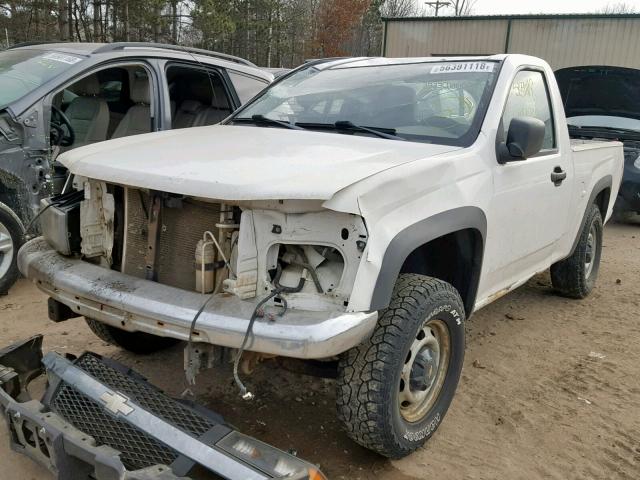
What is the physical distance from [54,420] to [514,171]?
8.81 ft

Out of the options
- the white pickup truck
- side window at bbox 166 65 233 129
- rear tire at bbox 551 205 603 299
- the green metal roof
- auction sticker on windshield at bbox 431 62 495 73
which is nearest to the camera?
the white pickup truck

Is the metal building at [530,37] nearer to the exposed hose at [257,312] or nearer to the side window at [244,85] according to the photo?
the side window at [244,85]

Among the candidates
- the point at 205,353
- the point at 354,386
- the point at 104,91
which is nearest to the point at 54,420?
the point at 205,353

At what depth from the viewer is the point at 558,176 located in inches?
160

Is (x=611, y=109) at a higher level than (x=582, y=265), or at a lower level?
higher

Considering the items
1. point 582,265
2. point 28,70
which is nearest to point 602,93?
point 582,265

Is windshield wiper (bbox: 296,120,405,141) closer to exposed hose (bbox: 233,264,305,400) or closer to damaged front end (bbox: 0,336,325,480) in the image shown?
exposed hose (bbox: 233,264,305,400)

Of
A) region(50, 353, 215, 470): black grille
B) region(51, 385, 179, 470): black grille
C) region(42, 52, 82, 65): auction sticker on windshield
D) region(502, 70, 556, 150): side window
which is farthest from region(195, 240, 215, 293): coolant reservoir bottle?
region(42, 52, 82, 65): auction sticker on windshield

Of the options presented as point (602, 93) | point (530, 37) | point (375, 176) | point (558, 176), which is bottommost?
point (558, 176)

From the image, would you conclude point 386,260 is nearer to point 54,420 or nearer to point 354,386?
point 354,386

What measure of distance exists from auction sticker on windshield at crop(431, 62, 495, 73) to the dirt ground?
189cm

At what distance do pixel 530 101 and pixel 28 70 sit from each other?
13.0 ft

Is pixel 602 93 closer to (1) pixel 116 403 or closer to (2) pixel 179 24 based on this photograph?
(1) pixel 116 403

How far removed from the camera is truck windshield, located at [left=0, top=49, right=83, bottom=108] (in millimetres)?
4702
